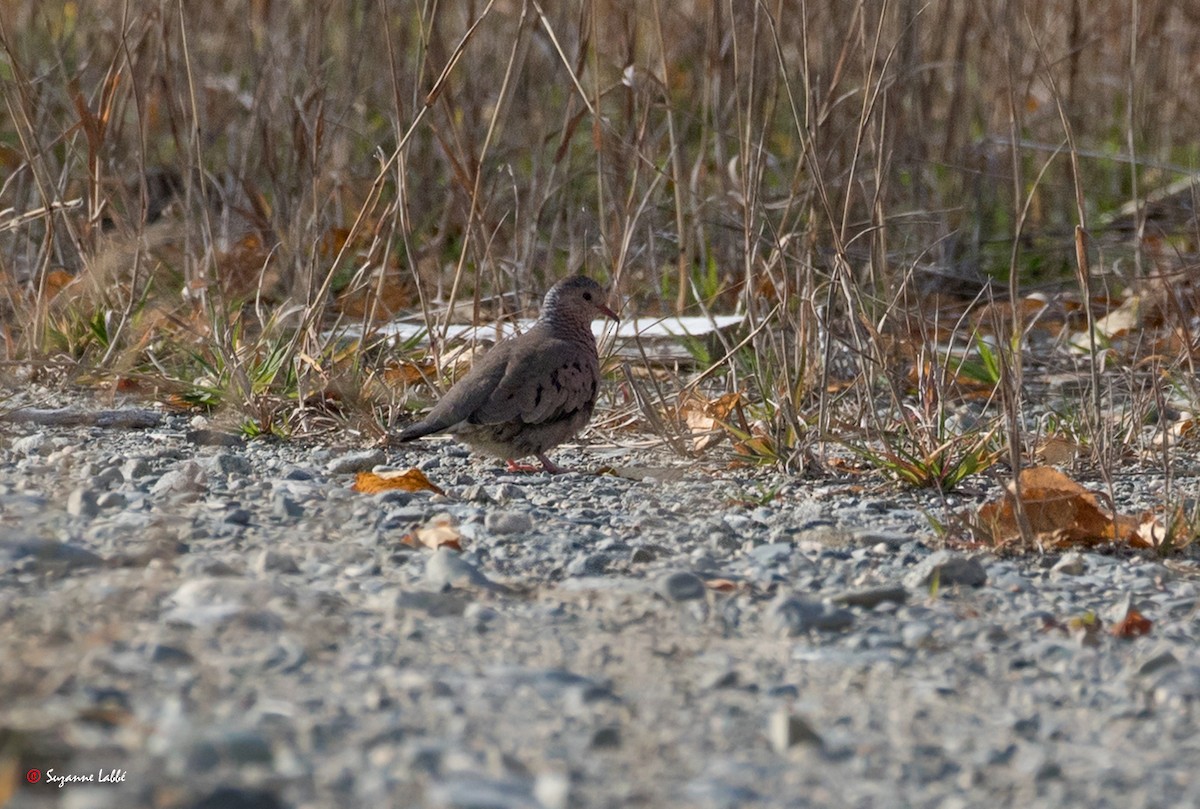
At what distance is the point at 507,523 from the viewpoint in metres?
3.52

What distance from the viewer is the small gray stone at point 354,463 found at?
13.8 feet

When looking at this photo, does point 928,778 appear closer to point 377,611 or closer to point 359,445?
point 377,611

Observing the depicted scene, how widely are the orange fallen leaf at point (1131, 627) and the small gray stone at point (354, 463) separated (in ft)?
7.03

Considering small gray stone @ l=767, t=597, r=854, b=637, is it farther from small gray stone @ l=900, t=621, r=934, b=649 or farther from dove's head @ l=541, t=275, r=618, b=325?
dove's head @ l=541, t=275, r=618, b=325

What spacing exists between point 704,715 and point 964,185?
5029mm

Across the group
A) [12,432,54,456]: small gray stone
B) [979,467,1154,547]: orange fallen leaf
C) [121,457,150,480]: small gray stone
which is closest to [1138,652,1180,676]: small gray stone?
[979,467,1154,547]: orange fallen leaf

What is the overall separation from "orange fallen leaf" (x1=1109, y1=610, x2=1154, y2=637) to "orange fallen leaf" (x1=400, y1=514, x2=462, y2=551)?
4.60ft

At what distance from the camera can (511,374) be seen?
4500mm

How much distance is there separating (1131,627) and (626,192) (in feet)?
12.2

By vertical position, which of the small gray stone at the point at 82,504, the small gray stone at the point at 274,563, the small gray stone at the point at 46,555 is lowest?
the small gray stone at the point at 82,504

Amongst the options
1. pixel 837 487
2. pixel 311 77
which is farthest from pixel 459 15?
pixel 837 487

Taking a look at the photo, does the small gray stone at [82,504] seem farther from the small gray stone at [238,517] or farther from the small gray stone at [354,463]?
the small gray stone at [354,463]

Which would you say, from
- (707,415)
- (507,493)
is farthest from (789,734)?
(707,415)

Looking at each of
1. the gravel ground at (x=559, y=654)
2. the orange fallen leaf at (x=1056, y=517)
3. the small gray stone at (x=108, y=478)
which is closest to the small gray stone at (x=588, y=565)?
the gravel ground at (x=559, y=654)
